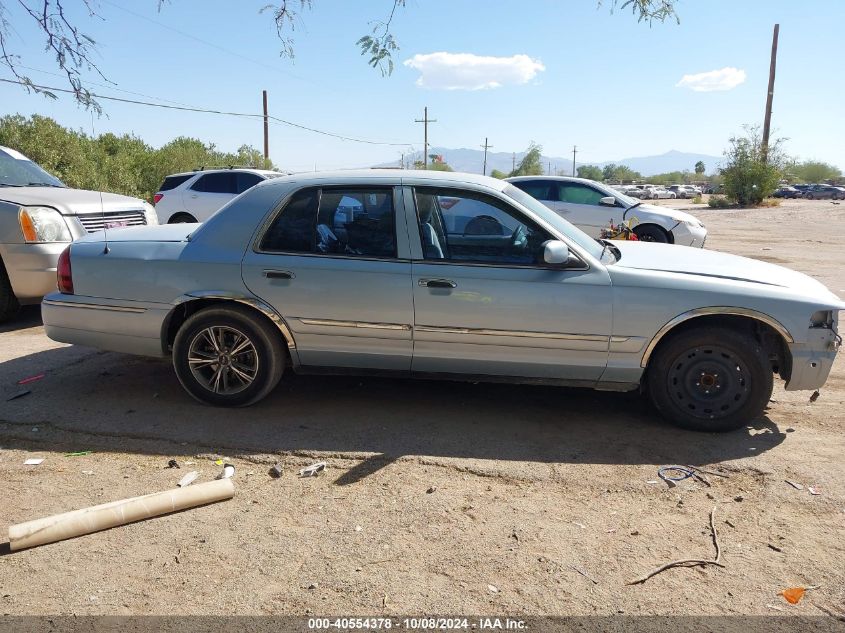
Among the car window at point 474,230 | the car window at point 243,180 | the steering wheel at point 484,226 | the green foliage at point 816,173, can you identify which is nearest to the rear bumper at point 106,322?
the car window at point 474,230

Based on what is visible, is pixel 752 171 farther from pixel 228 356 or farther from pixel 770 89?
pixel 228 356

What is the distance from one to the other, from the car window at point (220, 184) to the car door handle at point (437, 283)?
10121 millimetres

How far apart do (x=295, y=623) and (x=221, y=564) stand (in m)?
0.58

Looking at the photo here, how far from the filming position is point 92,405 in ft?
16.5

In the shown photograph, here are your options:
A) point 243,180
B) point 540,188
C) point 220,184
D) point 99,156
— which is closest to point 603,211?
point 540,188

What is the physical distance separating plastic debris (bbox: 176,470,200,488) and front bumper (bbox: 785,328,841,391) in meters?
3.83

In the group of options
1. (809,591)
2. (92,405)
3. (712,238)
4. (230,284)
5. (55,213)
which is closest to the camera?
(809,591)

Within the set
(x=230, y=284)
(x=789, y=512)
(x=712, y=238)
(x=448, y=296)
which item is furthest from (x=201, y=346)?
(x=712, y=238)

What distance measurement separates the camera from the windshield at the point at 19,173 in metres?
8.22

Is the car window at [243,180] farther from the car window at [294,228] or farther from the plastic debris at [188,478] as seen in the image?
the plastic debris at [188,478]

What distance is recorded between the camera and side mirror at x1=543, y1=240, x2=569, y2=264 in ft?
14.3

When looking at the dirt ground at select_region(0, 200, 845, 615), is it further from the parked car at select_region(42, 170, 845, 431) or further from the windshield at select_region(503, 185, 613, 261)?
the windshield at select_region(503, 185, 613, 261)

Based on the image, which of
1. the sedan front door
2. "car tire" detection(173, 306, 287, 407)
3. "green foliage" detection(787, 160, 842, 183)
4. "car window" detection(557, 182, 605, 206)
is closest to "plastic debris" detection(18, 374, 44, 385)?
"car tire" detection(173, 306, 287, 407)

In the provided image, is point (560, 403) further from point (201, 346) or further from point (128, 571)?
point (128, 571)
